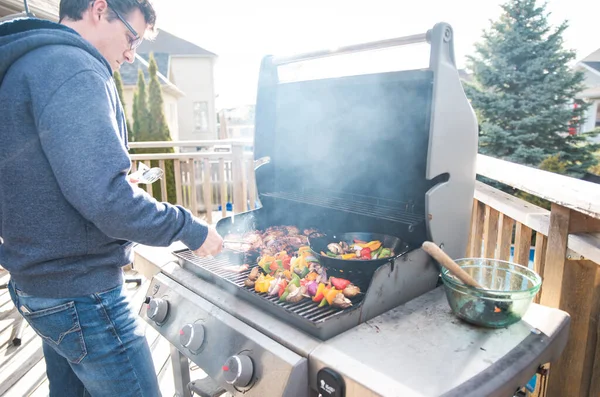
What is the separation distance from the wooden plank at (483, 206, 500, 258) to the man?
1604 millimetres

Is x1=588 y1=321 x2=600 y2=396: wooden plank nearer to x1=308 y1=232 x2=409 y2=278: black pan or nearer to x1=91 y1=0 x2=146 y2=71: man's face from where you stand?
x1=308 y1=232 x2=409 y2=278: black pan

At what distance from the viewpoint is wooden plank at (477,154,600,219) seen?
47.3 inches

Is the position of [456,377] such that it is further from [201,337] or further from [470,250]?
[470,250]

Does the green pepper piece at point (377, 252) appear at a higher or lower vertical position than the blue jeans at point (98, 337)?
higher

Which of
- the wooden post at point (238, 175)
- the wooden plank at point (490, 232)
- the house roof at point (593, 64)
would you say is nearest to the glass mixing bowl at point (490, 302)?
the wooden plank at point (490, 232)

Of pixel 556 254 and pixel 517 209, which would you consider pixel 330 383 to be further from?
pixel 517 209

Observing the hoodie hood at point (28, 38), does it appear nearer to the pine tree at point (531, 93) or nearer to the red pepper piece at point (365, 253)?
the red pepper piece at point (365, 253)

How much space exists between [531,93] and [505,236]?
892 cm

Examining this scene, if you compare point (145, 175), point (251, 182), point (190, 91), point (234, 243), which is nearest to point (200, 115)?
point (190, 91)

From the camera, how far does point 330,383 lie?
92cm

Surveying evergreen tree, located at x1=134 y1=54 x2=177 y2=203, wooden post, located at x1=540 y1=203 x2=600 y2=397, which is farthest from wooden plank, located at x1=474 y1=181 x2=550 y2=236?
evergreen tree, located at x1=134 y1=54 x2=177 y2=203

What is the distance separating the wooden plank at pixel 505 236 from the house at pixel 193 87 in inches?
751

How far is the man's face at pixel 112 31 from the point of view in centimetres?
114

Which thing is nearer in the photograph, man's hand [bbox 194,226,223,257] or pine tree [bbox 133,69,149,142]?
man's hand [bbox 194,226,223,257]
